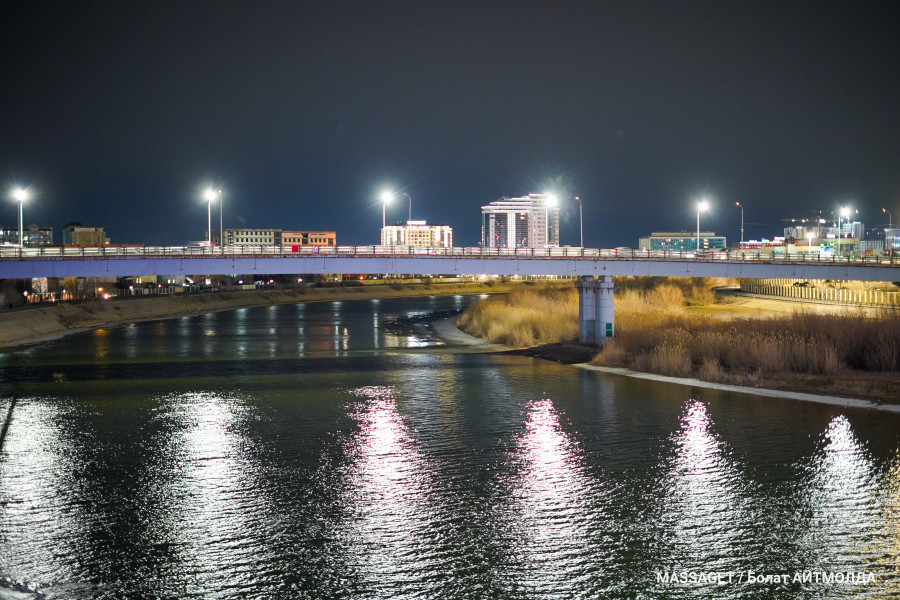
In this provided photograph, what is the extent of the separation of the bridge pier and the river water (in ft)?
46.9

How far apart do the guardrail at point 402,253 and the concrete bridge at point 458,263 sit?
7 cm

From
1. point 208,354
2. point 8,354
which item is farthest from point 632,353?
point 8,354

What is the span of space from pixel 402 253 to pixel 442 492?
35.6 meters

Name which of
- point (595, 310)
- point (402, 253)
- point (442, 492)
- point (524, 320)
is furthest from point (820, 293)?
point (442, 492)

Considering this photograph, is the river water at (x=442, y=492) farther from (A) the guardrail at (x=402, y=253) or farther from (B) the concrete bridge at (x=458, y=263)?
(A) the guardrail at (x=402, y=253)

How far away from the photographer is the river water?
17.3 metres

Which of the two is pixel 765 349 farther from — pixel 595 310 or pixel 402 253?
pixel 402 253

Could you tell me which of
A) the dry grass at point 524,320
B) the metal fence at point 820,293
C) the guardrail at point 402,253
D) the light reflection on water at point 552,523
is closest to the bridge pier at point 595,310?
the guardrail at point 402,253

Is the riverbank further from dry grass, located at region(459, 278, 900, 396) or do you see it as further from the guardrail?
dry grass, located at region(459, 278, 900, 396)

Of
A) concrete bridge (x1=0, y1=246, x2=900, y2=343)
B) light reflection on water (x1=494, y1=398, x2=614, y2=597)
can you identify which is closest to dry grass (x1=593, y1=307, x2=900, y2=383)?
concrete bridge (x1=0, y1=246, x2=900, y2=343)

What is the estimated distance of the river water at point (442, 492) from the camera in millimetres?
17297

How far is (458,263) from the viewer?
57.8 m

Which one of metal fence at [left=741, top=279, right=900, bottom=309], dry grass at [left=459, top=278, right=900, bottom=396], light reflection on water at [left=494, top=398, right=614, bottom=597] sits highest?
metal fence at [left=741, top=279, right=900, bottom=309]

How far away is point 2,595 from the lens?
53.5 feet
